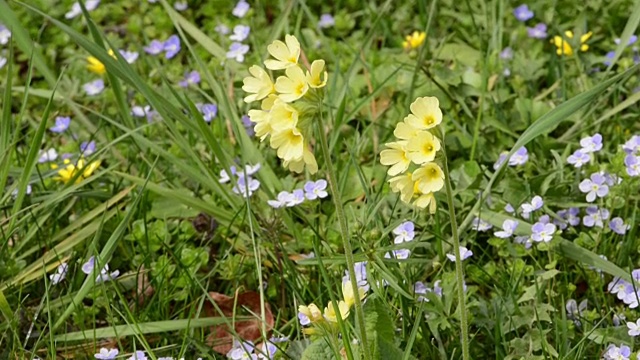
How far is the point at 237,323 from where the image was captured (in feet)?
7.47

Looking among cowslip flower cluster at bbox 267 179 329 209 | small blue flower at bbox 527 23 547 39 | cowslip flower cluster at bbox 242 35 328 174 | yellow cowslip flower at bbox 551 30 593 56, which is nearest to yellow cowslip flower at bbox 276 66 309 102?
cowslip flower cluster at bbox 242 35 328 174

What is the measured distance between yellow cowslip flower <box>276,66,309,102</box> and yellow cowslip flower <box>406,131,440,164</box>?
0.62ft

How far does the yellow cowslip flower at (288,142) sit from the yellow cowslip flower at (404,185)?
172 millimetres

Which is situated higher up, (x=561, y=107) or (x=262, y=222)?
(x=561, y=107)

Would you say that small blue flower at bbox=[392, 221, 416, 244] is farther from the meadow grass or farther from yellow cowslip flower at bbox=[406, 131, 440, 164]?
yellow cowslip flower at bbox=[406, 131, 440, 164]

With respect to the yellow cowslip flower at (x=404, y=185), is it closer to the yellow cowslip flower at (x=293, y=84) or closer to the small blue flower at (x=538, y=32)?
the yellow cowslip flower at (x=293, y=84)

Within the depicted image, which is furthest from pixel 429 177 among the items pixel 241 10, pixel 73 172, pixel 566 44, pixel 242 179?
pixel 241 10

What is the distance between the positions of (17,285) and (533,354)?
120 centimetres

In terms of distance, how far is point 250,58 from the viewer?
3.38 metres

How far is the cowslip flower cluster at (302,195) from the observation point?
7.95 ft

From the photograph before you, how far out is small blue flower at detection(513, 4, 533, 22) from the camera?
3.28 m

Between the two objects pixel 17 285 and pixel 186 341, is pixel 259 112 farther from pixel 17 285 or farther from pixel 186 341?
pixel 17 285

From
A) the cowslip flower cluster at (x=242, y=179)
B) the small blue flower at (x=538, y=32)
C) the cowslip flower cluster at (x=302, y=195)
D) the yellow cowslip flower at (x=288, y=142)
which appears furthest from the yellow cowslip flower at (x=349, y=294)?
the small blue flower at (x=538, y=32)

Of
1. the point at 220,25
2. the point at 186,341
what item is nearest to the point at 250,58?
the point at 220,25
